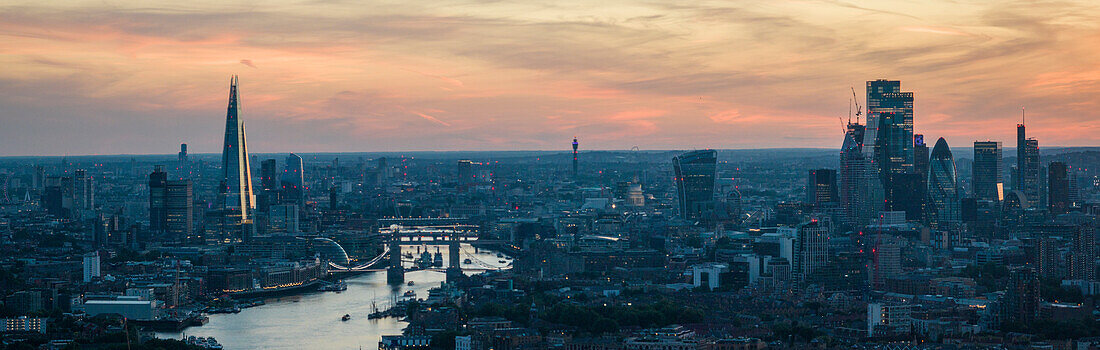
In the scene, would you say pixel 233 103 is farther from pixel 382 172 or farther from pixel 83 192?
pixel 382 172

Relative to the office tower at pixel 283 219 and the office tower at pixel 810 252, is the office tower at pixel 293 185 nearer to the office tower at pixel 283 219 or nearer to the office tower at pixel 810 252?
the office tower at pixel 283 219

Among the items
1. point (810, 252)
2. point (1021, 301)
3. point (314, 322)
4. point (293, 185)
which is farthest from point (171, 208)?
point (1021, 301)

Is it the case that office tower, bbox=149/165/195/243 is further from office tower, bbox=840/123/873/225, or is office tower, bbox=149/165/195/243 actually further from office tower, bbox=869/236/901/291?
office tower, bbox=869/236/901/291

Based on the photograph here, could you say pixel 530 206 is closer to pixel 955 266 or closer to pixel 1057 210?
pixel 1057 210

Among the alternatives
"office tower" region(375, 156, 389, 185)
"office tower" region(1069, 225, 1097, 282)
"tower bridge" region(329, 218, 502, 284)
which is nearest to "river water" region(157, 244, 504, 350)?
"tower bridge" region(329, 218, 502, 284)

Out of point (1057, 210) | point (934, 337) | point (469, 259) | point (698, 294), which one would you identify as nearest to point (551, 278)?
point (698, 294)

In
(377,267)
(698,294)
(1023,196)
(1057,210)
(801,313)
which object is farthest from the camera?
(1023,196)

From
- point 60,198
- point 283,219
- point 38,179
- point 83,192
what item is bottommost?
point 283,219

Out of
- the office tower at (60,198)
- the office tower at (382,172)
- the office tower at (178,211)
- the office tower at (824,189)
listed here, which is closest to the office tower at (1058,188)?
the office tower at (824,189)
